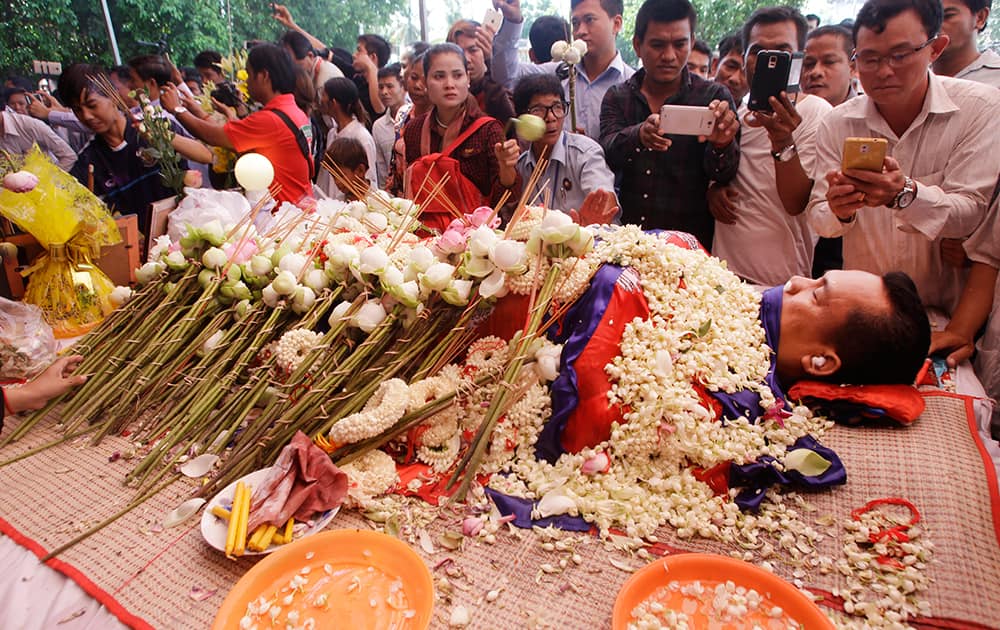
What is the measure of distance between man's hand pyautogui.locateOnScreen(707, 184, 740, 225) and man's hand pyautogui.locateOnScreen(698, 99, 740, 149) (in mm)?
230

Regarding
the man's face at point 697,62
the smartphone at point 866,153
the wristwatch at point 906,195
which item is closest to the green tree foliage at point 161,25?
the man's face at point 697,62

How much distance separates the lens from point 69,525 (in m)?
1.34

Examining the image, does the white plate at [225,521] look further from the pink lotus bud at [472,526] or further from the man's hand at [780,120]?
the man's hand at [780,120]

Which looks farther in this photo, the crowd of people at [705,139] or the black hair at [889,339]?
the crowd of people at [705,139]

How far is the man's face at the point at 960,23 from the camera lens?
2381 mm

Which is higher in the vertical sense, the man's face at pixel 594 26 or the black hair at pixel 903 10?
the man's face at pixel 594 26

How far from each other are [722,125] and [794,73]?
32 cm

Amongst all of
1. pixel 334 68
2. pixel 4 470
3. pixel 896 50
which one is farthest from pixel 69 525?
pixel 334 68

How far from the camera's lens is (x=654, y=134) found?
245cm

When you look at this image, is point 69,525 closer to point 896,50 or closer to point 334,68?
point 896,50

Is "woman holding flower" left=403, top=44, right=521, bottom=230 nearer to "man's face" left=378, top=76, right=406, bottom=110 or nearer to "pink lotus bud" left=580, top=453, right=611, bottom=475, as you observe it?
"pink lotus bud" left=580, top=453, right=611, bottom=475

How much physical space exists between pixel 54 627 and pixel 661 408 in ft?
4.50

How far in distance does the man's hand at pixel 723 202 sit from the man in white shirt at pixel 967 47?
1.04 m

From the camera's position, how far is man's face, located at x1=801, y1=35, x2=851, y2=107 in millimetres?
2645
